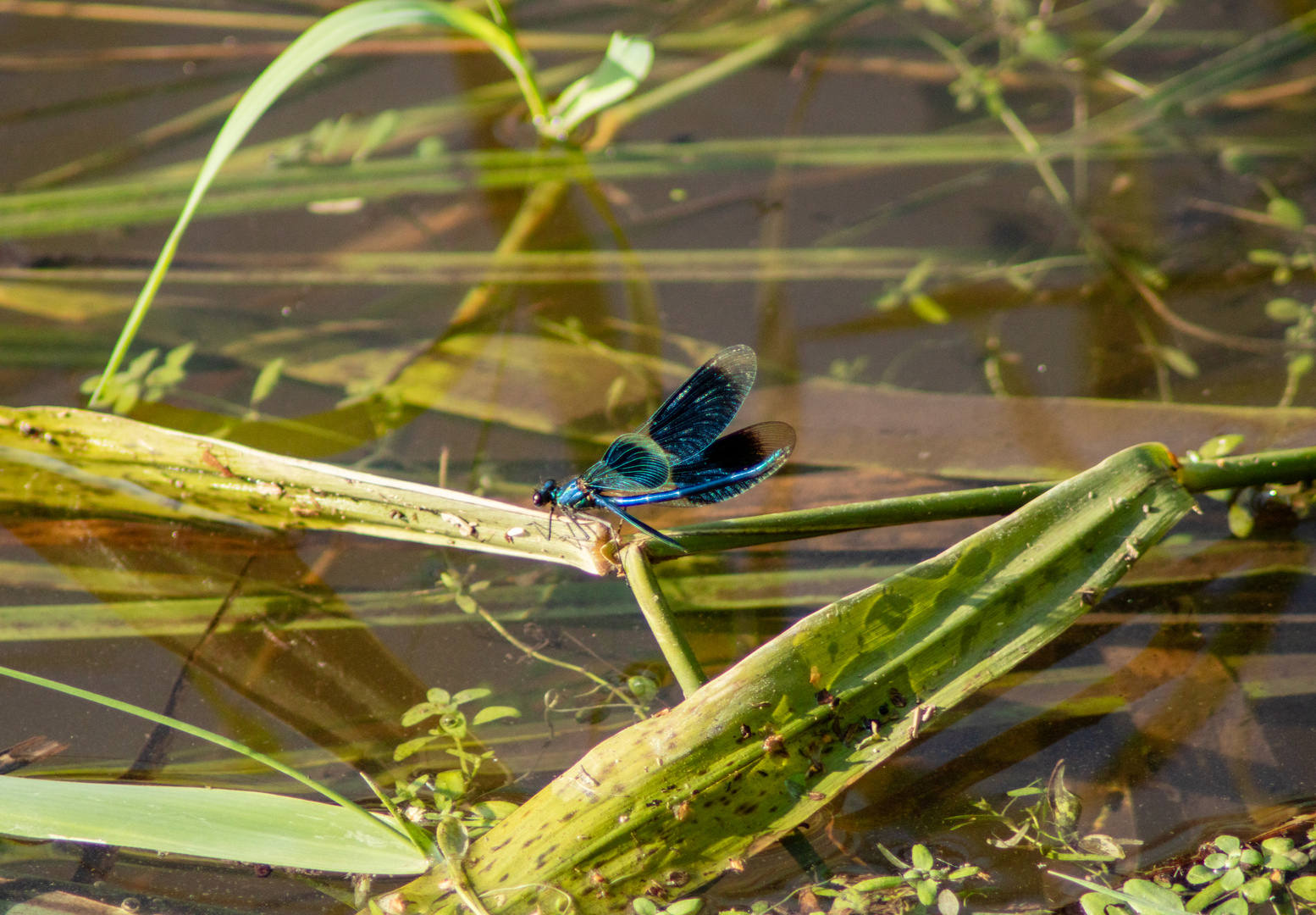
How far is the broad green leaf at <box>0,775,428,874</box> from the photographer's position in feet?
5.80

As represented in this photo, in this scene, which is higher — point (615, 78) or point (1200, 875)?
point (615, 78)

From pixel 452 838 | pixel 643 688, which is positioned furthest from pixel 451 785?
pixel 643 688

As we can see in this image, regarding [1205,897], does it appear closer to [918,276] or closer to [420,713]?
[420,713]

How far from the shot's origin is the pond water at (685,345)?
243cm

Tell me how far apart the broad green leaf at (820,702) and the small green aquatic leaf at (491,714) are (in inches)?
20.5

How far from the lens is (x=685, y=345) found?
3.53 metres

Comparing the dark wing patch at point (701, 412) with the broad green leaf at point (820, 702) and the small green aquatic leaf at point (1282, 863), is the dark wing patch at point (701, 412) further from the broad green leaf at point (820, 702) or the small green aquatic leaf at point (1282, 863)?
the small green aquatic leaf at point (1282, 863)

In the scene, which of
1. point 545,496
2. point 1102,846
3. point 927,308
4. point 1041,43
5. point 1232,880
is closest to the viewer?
point 1232,880

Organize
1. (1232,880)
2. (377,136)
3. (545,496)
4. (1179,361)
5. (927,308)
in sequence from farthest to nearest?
(377,136)
(927,308)
(1179,361)
(545,496)
(1232,880)

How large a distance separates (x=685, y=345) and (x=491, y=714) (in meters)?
1.70

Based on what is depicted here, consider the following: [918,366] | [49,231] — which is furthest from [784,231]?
[49,231]

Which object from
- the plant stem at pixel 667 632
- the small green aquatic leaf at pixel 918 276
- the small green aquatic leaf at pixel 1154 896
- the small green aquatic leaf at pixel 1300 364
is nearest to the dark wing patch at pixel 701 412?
the plant stem at pixel 667 632

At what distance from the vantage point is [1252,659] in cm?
254

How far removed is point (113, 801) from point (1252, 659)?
2934 mm
